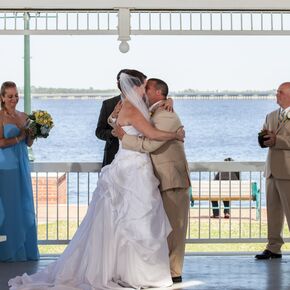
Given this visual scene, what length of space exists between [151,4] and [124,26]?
36 centimetres

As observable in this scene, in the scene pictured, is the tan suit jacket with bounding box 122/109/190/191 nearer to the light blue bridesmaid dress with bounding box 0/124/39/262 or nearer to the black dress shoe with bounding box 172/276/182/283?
the black dress shoe with bounding box 172/276/182/283

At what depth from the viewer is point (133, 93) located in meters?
5.96

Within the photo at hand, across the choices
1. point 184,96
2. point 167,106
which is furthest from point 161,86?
point 184,96

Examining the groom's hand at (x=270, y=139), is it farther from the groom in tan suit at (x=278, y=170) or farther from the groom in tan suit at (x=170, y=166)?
the groom in tan suit at (x=170, y=166)

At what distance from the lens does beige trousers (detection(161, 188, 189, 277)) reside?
20.1 feet

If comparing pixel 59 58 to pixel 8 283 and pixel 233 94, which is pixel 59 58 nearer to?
pixel 233 94

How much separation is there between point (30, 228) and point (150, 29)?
218 centimetres

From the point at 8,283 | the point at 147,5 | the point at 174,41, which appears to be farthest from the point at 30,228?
the point at 174,41

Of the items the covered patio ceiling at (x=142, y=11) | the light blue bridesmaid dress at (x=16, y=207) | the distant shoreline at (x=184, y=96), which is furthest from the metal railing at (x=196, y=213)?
the distant shoreline at (x=184, y=96)

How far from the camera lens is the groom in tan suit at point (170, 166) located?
19.5 ft

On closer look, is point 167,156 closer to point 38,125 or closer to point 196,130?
point 38,125

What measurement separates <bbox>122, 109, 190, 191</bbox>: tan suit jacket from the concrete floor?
79 centimetres

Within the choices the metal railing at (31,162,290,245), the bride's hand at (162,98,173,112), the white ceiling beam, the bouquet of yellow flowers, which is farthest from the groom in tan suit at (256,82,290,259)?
the bouquet of yellow flowers

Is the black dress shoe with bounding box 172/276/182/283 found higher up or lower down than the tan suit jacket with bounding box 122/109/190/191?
lower down
